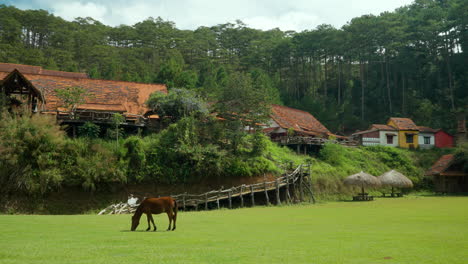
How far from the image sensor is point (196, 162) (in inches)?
1152

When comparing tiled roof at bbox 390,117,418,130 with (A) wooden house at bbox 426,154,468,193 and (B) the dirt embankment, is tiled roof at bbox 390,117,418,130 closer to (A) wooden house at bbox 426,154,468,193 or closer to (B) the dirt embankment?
(A) wooden house at bbox 426,154,468,193

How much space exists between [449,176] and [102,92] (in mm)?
34356

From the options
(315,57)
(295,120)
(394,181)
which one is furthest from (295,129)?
(315,57)

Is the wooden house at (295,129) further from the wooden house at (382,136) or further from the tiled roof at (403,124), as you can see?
the tiled roof at (403,124)

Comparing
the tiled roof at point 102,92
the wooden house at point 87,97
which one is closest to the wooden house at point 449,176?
the wooden house at point 87,97

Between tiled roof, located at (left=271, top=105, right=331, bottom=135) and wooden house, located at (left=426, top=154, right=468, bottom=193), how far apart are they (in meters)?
12.6

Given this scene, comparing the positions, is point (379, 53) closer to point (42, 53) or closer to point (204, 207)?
point (204, 207)

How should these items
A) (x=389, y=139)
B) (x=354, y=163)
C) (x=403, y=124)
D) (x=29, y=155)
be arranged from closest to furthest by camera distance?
1. (x=29, y=155)
2. (x=354, y=163)
3. (x=389, y=139)
4. (x=403, y=124)

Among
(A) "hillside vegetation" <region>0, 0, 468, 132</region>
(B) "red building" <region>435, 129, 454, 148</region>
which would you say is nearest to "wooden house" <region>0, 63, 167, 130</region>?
(A) "hillside vegetation" <region>0, 0, 468, 132</region>

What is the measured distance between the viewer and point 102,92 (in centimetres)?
3672

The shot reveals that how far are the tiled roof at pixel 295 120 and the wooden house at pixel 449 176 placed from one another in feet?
41.3

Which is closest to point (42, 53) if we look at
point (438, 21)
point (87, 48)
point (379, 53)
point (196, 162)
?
point (87, 48)

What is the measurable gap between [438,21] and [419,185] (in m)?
28.6

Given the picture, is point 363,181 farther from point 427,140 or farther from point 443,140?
point 443,140
